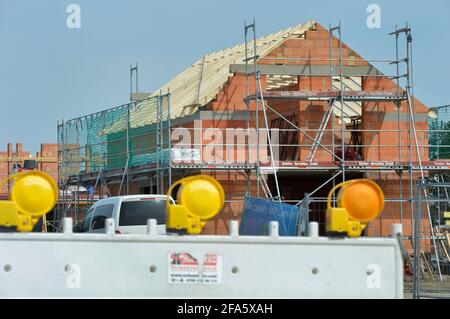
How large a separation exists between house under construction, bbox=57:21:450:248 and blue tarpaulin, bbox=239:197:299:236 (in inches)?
190

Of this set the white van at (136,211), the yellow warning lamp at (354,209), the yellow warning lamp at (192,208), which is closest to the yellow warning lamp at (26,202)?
the yellow warning lamp at (192,208)

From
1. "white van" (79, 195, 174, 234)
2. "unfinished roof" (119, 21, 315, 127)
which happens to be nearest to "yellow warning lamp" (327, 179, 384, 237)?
"white van" (79, 195, 174, 234)

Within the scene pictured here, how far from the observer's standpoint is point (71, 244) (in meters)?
6.30

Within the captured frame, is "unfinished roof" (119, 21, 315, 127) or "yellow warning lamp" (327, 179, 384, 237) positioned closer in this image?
"yellow warning lamp" (327, 179, 384, 237)

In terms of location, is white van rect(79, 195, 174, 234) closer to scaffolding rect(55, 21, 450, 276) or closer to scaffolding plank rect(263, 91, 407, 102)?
scaffolding rect(55, 21, 450, 276)

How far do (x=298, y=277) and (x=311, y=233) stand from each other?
31cm

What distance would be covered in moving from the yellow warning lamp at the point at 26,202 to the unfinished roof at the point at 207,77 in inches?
846

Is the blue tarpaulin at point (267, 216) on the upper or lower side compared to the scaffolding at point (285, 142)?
lower

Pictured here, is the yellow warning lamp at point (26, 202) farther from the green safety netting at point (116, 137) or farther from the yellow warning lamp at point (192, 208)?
the green safety netting at point (116, 137)

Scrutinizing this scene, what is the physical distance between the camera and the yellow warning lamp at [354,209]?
6.48 metres

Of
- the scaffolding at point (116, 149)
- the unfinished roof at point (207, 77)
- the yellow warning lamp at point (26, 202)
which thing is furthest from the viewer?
the unfinished roof at point (207, 77)

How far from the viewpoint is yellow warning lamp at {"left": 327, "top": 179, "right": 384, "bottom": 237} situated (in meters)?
6.48
